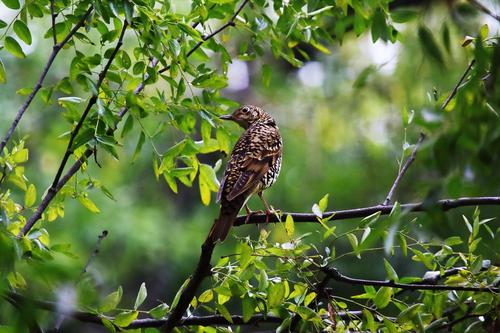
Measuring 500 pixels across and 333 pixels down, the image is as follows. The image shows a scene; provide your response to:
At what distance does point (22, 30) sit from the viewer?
9.27ft

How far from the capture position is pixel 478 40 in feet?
5.43

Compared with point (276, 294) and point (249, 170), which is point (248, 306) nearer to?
point (276, 294)

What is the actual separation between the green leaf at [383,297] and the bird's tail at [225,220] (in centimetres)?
65

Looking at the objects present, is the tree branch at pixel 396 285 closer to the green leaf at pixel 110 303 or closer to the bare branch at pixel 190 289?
the bare branch at pixel 190 289

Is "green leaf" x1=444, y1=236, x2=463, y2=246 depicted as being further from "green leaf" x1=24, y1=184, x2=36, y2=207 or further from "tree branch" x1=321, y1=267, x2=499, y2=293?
"green leaf" x1=24, y1=184, x2=36, y2=207

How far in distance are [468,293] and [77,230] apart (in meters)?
6.51

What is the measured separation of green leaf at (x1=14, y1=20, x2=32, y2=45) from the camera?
111 inches

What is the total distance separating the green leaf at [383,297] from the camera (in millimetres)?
2713

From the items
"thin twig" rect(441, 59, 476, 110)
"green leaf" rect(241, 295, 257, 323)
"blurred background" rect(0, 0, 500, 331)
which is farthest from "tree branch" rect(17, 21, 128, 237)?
"blurred background" rect(0, 0, 500, 331)

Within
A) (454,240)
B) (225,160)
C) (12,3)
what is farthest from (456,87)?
(225,160)

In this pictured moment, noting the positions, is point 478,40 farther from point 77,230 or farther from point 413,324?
point 77,230

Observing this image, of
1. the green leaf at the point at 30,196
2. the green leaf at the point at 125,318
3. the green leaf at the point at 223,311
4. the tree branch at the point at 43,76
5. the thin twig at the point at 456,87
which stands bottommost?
the green leaf at the point at 223,311

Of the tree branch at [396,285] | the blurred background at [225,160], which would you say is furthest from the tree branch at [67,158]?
the blurred background at [225,160]

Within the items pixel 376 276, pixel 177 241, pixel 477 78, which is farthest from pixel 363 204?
pixel 477 78
